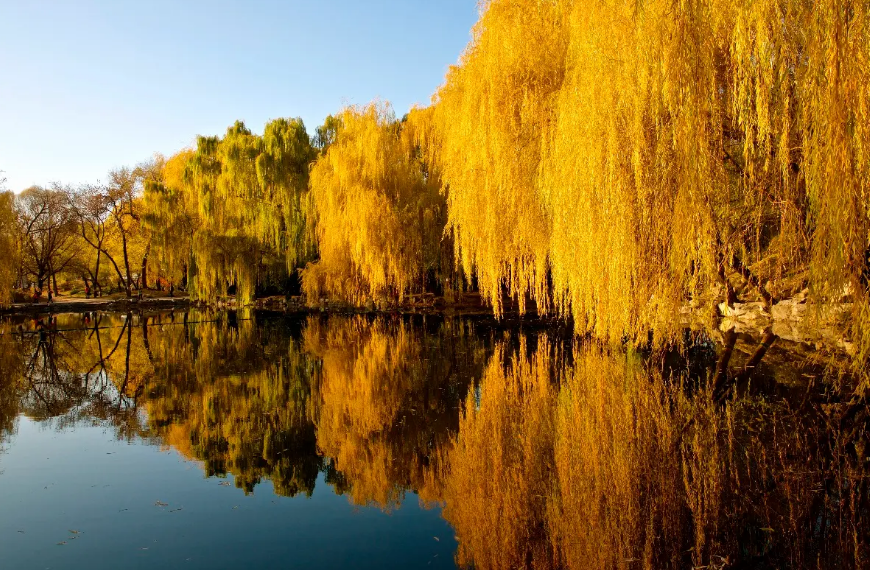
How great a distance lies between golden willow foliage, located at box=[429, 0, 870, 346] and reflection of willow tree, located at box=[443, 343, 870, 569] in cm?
119

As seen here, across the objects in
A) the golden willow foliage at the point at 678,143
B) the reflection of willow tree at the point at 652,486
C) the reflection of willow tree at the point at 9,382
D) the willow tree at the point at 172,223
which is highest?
the willow tree at the point at 172,223

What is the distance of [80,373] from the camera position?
36.6ft

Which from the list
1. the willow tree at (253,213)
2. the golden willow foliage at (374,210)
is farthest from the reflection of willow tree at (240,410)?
the willow tree at (253,213)

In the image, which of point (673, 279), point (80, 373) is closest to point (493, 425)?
point (673, 279)

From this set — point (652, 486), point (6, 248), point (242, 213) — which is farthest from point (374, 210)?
point (652, 486)

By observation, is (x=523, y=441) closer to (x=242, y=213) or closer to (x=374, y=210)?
(x=374, y=210)

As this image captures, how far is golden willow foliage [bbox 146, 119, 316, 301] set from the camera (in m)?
23.3

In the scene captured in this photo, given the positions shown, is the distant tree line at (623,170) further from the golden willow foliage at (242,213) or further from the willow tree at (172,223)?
the willow tree at (172,223)

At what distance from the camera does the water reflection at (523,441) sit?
150 inches

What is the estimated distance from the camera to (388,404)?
8.02 m

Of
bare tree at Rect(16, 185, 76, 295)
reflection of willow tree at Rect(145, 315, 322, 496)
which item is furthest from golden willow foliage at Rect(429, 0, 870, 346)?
bare tree at Rect(16, 185, 76, 295)

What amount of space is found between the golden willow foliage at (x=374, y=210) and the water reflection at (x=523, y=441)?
6.91 m

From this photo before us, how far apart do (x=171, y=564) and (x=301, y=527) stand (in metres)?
0.95

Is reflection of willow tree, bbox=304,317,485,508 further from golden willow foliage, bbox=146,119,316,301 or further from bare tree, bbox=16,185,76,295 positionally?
bare tree, bbox=16,185,76,295
